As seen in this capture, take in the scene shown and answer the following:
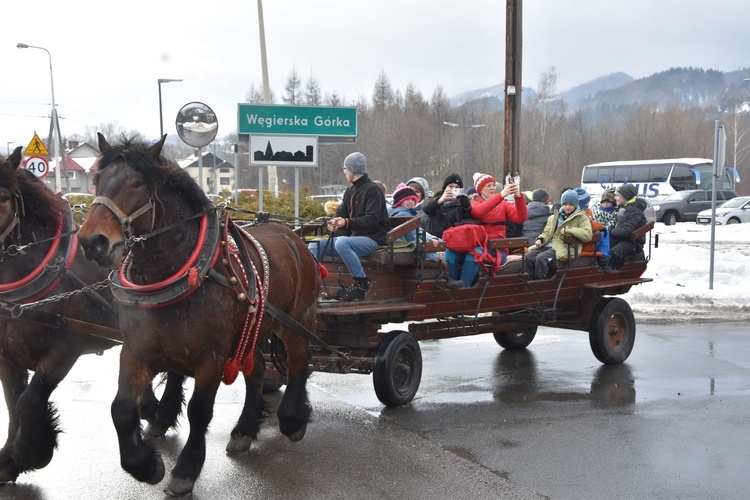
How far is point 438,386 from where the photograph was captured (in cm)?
827

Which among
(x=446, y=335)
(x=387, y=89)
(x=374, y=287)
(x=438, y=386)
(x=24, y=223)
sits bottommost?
(x=438, y=386)

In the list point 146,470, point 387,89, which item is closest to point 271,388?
point 146,470

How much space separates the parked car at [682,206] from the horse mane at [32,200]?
1534 inches

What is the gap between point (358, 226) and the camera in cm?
721

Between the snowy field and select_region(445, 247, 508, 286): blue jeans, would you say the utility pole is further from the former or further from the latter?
select_region(445, 247, 508, 286): blue jeans

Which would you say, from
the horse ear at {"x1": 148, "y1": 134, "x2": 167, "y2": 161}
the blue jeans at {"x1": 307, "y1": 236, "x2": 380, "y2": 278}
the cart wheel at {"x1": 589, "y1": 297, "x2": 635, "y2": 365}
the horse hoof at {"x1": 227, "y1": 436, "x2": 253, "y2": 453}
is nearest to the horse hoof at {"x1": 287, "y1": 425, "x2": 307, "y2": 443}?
the horse hoof at {"x1": 227, "y1": 436, "x2": 253, "y2": 453}

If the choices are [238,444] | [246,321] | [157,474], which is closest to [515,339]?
[238,444]

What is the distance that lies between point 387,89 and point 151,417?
8377cm

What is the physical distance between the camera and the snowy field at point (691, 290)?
504 inches

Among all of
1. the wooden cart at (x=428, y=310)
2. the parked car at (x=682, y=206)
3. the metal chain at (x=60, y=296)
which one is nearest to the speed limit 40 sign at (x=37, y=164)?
the wooden cart at (x=428, y=310)

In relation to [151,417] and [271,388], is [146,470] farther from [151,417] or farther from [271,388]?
[271,388]

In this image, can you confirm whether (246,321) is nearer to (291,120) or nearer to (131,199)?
(131,199)

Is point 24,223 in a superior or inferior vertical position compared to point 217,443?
superior

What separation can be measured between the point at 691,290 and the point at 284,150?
6974 millimetres
